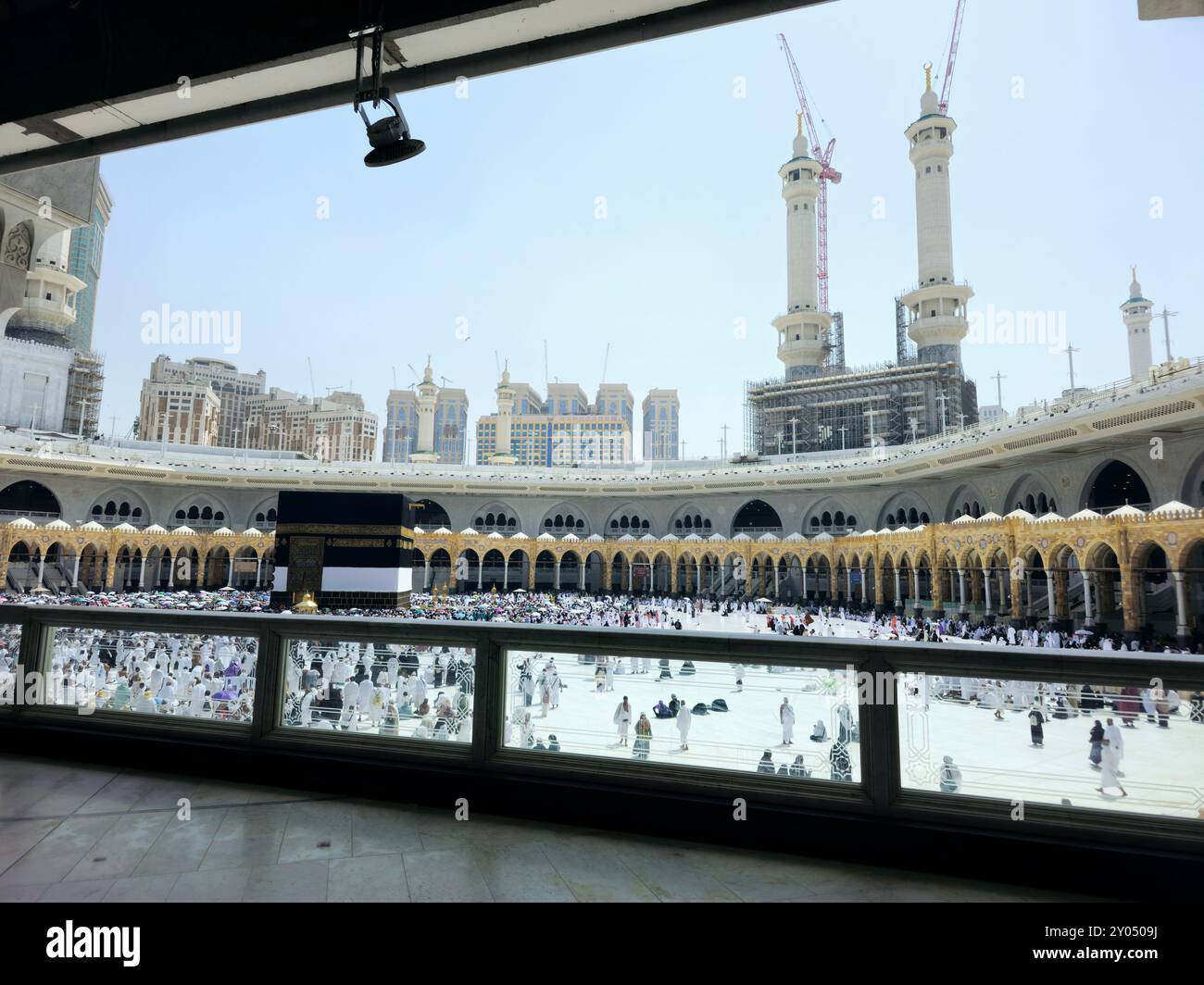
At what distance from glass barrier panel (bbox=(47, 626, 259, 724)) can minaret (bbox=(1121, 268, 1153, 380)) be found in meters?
42.4

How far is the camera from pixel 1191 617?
13977 mm

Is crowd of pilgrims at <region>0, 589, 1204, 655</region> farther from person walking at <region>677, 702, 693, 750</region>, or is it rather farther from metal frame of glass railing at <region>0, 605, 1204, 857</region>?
person walking at <region>677, 702, 693, 750</region>

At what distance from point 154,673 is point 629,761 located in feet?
7.37

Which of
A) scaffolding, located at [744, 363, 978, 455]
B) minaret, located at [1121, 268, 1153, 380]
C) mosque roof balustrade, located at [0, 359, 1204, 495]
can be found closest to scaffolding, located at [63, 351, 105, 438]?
mosque roof balustrade, located at [0, 359, 1204, 495]

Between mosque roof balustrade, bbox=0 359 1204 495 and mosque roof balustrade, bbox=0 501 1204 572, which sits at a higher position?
mosque roof balustrade, bbox=0 359 1204 495

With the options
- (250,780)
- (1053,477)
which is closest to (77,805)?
(250,780)

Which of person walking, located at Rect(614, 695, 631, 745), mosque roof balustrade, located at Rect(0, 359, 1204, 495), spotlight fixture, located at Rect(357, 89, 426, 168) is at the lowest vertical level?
person walking, located at Rect(614, 695, 631, 745)

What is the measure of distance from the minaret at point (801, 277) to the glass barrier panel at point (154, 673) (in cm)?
4566

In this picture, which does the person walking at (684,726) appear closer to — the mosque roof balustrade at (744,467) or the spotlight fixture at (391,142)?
the spotlight fixture at (391,142)

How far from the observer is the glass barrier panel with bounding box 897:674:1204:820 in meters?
1.96

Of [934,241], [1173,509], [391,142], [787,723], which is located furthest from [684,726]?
[934,241]

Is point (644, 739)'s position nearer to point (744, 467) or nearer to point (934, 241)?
point (744, 467)

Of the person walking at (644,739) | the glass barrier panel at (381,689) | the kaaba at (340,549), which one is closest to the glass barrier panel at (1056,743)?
the person walking at (644,739)

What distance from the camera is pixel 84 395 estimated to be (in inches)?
1597
